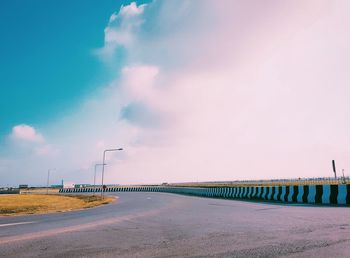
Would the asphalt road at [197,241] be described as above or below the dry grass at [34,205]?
above

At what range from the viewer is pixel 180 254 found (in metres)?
5.41

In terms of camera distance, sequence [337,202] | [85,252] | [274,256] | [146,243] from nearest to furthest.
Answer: [274,256] → [85,252] → [146,243] → [337,202]

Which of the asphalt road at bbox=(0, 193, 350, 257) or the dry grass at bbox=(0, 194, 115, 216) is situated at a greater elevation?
the asphalt road at bbox=(0, 193, 350, 257)

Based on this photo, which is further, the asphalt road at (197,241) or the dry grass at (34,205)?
the dry grass at (34,205)

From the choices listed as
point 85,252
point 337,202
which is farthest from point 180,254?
point 337,202

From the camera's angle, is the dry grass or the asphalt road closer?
the asphalt road

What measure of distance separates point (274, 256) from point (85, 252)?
134 inches

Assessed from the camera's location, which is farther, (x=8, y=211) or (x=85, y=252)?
(x=8, y=211)

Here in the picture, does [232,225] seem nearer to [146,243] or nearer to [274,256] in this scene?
[146,243]

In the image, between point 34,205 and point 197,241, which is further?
point 34,205

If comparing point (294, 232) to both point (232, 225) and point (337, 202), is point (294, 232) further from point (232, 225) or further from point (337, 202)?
point (337, 202)

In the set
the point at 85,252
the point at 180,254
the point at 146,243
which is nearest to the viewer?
the point at 180,254

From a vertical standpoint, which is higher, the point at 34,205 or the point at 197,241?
the point at 197,241

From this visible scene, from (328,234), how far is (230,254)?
9.38 feet
